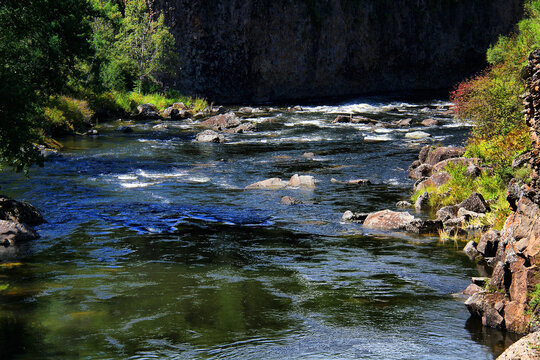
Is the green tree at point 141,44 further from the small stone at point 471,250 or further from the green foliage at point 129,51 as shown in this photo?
the small stone at point 471,250

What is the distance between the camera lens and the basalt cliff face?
69875 mm

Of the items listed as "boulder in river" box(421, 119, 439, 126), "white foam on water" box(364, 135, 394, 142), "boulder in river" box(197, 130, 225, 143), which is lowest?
"white foam on water" box(364, 135, 394, 142)

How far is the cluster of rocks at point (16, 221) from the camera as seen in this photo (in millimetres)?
18750

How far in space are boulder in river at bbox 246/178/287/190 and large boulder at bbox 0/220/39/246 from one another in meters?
10.8

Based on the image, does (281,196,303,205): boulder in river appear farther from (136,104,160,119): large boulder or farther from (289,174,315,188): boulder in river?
(136,104,160,119): large boulder

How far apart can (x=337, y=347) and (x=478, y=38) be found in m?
93.1

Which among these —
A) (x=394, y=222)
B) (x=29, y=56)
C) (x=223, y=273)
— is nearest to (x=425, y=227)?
(x=394, y=222)

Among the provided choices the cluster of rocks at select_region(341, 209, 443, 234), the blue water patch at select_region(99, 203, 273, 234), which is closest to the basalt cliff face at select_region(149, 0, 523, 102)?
→ the blue water patch at select_region(99, 203, 273, 234)

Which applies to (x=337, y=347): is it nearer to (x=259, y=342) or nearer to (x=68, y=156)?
(x=259, y=342)

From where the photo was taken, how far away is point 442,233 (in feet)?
64.4

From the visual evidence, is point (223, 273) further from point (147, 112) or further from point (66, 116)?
point (147, 112)

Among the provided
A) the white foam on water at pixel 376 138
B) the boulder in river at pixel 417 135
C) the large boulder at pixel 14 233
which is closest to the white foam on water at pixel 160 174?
the large boulder at pixel 14 233

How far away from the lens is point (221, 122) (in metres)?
50.2

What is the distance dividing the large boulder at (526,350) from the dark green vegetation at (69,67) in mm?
13550
